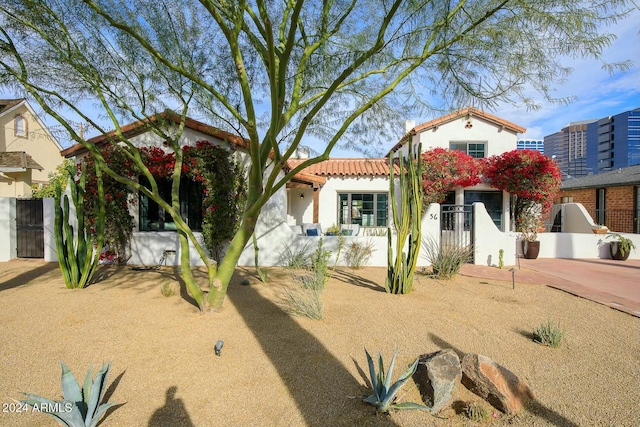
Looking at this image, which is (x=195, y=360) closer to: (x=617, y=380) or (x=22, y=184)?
(x=617, y=380)

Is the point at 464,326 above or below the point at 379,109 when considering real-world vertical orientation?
below

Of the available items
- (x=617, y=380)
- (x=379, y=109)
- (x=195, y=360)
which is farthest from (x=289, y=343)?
(x=379, y=109)

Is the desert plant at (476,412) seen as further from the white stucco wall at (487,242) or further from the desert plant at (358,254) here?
the white stucco wall at (487,242)

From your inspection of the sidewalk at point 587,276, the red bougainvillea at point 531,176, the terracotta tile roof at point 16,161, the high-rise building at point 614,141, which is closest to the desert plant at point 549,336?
the sidewalk at point 587,276

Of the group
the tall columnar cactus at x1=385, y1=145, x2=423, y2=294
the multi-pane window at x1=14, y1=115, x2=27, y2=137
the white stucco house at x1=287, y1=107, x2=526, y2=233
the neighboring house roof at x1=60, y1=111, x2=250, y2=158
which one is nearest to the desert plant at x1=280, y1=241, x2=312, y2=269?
the neighboring house roof at x1=60, y1=111, x2=250, y2=158

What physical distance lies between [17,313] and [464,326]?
6874 mm

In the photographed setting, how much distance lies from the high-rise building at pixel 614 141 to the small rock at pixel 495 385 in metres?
41.3

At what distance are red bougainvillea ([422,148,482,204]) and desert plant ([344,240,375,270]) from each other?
6.61 m

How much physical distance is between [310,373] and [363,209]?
13.0 meters

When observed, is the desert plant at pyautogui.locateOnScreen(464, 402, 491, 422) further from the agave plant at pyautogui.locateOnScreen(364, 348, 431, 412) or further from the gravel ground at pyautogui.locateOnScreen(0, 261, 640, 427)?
the agave plant at pyautogui.locateOnScreen(364, 348, 431, 412)

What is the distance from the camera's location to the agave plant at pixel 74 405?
2607 mm

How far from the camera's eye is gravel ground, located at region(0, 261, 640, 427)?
9.71ft

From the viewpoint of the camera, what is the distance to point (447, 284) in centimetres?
748

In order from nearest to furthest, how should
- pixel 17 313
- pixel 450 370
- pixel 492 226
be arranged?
pixel 450 370
pixel 17 313
pixel 492 226
